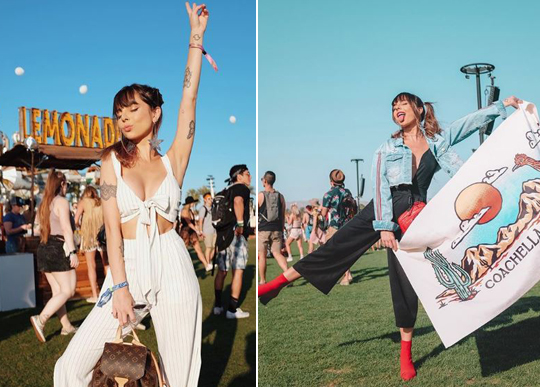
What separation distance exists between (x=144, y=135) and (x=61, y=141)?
1275 centimetres

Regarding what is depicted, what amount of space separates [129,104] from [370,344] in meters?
2.61

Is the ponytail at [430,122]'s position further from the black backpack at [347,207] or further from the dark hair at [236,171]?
the dark hair at [236,171]

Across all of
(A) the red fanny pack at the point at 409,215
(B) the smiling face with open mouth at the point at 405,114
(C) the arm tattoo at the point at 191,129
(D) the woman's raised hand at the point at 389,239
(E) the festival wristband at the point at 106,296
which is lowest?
(E) the festival wristband at the point at 106,296

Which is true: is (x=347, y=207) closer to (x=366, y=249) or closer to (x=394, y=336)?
(x=366, y=249)

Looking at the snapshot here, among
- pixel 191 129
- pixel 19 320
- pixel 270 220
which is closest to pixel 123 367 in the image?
pixel 191 129

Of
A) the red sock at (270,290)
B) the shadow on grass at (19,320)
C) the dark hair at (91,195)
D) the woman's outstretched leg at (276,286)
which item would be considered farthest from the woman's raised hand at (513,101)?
the dark hair at (91,195)

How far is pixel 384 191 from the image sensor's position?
4133mm

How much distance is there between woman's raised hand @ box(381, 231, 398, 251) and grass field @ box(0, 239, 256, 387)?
60.4 inches

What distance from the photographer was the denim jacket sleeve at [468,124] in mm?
3980

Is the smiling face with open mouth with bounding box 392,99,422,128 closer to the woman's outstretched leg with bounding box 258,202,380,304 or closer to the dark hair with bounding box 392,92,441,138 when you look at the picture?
the dark hair with bounding box 392,92,441,138

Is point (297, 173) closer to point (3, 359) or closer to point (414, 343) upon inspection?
point (414, 343)

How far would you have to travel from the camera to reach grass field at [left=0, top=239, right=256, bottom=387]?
192 inches

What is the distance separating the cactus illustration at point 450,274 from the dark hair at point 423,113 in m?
0.78

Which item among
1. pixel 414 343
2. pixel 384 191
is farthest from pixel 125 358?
pixel 414 343
